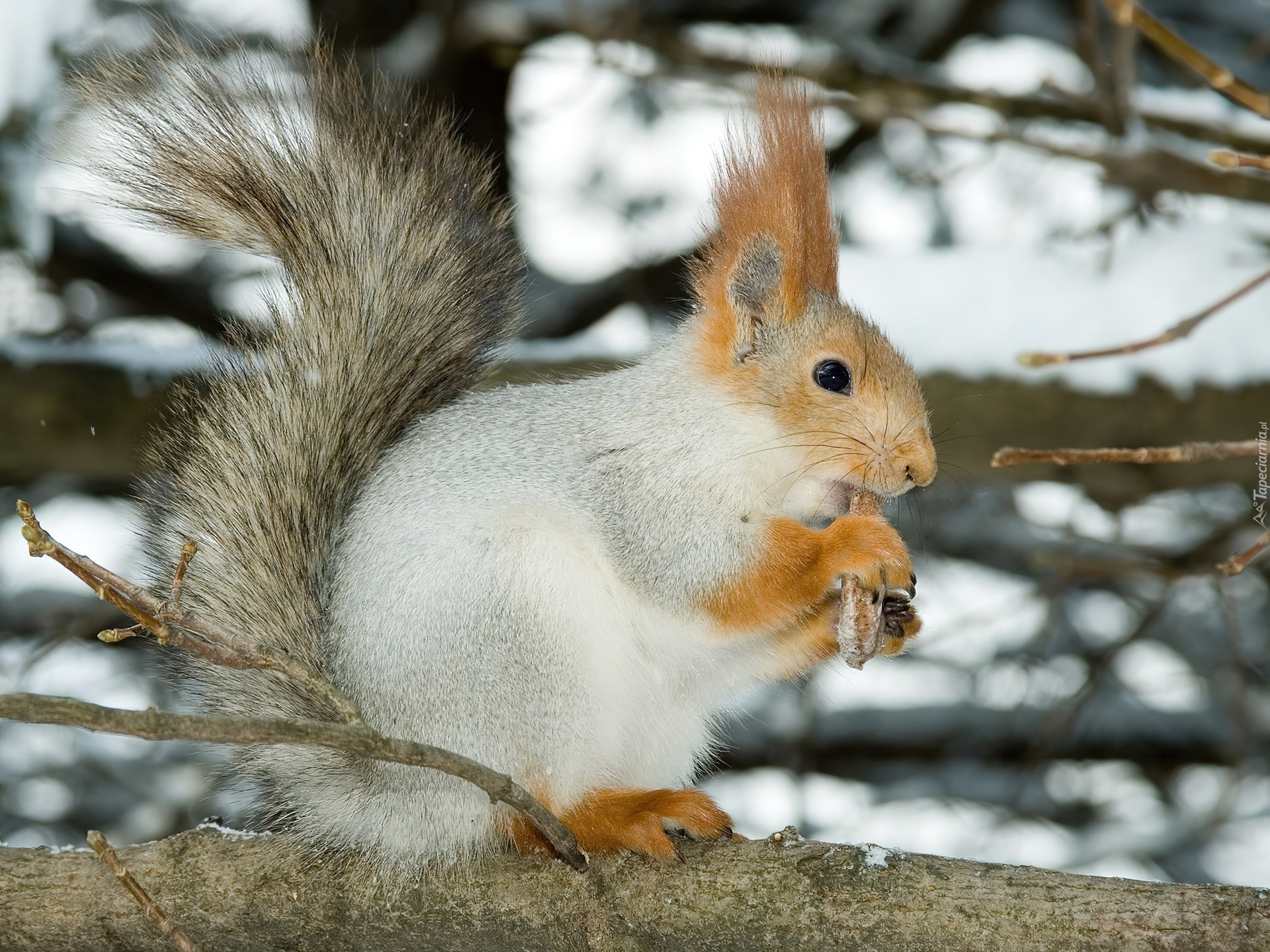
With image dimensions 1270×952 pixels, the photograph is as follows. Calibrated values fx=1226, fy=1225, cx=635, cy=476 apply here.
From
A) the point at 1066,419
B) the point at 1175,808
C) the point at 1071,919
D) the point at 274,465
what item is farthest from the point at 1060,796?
the point at 274,465

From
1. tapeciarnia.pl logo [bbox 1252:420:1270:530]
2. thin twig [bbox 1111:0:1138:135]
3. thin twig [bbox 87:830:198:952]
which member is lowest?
thin twig [bbox 87:830:198:952]

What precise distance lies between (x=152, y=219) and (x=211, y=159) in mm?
119

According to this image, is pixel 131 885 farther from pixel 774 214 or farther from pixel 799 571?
pixel 774 214

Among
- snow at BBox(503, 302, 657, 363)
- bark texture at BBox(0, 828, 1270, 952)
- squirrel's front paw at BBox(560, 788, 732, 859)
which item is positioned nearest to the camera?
bark texture at BBox(0, 828, 1270, 952)

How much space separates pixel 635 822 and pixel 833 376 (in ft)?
2.32

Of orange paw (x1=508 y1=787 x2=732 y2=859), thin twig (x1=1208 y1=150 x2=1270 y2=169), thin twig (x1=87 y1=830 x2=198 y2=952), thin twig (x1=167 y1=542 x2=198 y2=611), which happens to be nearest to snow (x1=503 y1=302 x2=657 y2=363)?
orange paw (x1=508 y1=787 x2=732 y2=859)

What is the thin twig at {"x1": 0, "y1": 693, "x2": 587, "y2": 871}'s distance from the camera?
1.06m

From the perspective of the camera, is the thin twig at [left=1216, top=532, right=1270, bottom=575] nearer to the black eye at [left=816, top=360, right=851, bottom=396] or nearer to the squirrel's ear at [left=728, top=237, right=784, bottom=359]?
the black eye at [left=816, top=360, right=851, bottom=396]

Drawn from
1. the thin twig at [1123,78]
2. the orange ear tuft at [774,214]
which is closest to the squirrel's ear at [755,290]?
the orange ear tuft at [774,214]

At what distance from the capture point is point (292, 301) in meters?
1.83

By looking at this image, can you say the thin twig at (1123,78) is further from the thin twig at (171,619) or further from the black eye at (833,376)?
the thin twig at (171,619)

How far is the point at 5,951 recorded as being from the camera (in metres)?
1.64

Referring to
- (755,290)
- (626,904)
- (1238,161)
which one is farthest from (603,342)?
(1238,161)

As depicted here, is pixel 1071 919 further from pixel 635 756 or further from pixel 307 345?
pixel 307 345
